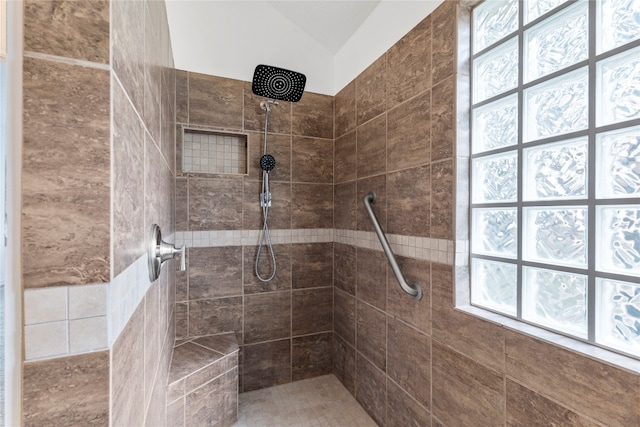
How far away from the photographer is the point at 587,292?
2.81 ft

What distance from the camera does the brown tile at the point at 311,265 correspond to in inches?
85.9

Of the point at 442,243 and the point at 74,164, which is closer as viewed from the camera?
the point at 74,164

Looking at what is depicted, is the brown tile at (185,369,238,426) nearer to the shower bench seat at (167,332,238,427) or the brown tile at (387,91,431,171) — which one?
the shower bench seat at (167,332,238,427)

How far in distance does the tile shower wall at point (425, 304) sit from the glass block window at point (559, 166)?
0.10m

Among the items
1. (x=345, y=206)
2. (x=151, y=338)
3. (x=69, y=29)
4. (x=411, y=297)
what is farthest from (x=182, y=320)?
(x=69, y=29)

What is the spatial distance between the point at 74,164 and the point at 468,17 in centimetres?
151

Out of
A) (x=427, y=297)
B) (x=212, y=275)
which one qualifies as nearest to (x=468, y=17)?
(x=427, y=297)

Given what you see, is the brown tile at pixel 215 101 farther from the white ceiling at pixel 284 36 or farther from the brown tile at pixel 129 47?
the brown tile at pixel 129 47

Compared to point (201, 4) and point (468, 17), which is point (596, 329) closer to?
point (468, 17)

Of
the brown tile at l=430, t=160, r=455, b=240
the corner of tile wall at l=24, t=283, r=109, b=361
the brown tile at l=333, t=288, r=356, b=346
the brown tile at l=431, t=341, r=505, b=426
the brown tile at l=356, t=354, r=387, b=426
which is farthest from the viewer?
the brown tile at l=333, t=288, r=356, b=346

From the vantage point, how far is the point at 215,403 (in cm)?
163

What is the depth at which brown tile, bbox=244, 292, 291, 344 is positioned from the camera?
80.7 inches

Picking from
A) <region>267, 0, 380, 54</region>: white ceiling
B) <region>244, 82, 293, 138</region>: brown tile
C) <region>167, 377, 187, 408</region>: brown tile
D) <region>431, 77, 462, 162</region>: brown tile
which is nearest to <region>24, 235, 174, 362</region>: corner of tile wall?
<region>167, 377, 187, 408</region>: brown tile

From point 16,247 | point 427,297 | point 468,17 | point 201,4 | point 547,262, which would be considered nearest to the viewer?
point 16,247
